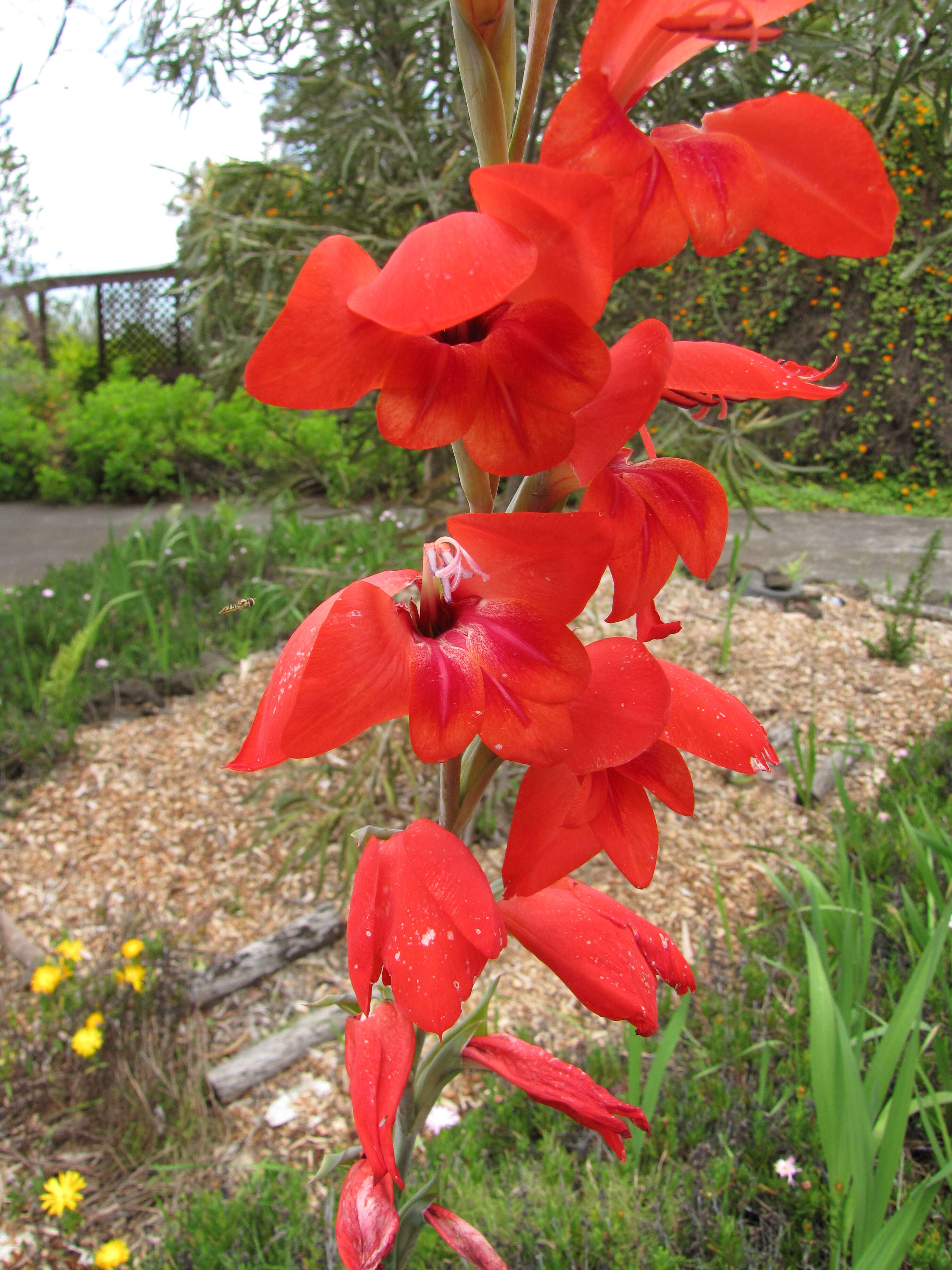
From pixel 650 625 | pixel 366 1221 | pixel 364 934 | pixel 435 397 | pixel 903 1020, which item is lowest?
pixel 903 1020

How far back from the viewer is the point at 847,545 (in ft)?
21.0

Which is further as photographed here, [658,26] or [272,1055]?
[272,1055]

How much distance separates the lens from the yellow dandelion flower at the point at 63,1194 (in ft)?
5.53

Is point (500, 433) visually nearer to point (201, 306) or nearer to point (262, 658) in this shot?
point (201, 306)

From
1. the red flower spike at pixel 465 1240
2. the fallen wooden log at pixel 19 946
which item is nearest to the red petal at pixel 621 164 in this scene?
the red flower spike at pixel 465 1240

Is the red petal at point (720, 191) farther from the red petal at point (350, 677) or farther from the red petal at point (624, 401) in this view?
the red petal at point (350, 677)

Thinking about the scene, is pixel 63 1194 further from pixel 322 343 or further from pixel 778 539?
pixel 778 539

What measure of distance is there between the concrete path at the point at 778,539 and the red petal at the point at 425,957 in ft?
16.4

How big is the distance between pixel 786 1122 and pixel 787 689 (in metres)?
2.43

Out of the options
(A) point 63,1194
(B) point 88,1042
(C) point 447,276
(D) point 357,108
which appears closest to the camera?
(C) point 447,276

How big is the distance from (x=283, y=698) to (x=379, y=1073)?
357 mm

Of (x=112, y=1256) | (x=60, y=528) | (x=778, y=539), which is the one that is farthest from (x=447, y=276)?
(x=60, y=528)

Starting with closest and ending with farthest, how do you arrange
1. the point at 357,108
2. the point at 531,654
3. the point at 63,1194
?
the point at 531,654 < the point at 63,1194 < the point at 357,108

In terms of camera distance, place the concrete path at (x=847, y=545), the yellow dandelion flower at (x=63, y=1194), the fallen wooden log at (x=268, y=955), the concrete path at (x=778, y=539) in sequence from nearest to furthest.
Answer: the yellow dandelion flower at (x=63, y=1194)
the fallen wooden log at (x=268, y=955)
the concrete path at (x=847, y=545)
the concrete path at (x=778, y=539)
